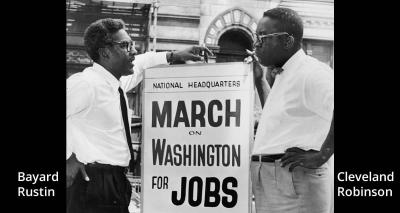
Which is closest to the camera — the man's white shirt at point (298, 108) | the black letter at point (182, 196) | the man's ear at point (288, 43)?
the man's white shirt at point (298, 108)

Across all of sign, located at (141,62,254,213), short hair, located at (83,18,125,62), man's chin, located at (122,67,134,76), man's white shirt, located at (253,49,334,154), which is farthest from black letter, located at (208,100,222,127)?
short hair, located at (83,18,125,62)

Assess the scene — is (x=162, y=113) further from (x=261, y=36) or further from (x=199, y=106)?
(x=261, y=36)

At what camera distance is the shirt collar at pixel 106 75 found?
130 inches

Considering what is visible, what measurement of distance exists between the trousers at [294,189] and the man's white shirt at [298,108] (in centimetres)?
11

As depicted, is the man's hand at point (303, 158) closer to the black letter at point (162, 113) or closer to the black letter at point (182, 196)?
the black letter at point (182, 196)

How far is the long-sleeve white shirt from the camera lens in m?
3.24

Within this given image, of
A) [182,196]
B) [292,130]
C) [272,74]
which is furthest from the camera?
[182,196]

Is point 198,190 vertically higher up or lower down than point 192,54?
lower down

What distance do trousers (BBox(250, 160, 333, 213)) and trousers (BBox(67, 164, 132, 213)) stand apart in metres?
0.74

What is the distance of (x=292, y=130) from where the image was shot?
9.91 ft

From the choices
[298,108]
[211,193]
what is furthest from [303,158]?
[211,193]

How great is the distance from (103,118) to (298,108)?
1018 mm

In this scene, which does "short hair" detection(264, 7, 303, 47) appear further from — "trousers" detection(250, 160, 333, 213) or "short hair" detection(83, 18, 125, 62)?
"short hair" detection(83, 18, 125, 62)

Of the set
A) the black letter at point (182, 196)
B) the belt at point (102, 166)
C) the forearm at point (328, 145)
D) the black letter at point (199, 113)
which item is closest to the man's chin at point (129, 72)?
the black letter at point (199, 113)
